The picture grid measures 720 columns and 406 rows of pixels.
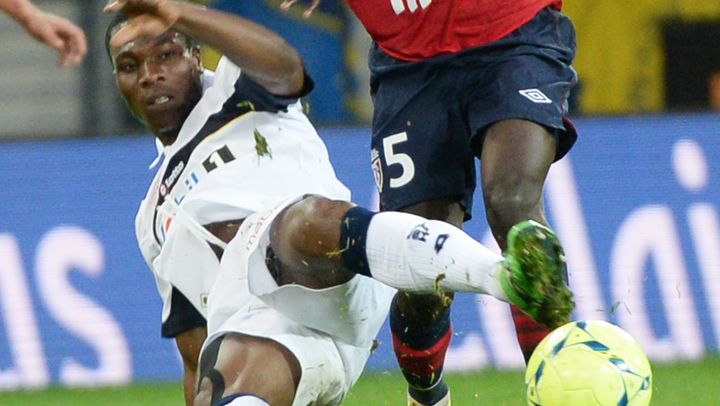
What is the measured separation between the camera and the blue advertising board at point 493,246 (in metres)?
9.29

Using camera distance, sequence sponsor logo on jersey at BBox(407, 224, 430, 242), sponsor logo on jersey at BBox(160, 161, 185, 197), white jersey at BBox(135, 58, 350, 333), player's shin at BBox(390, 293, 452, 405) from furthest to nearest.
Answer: player's shin at BBox(390, 293, 452, 405) < sponsor logo on jersey at BBox(160, 161, 185, 197) < white jersey at BBox(135, 58, 350, 333) < sponsor logo on jersey at BBox(407, 224, 430, 242)

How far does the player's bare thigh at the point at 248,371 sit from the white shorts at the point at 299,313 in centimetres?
3

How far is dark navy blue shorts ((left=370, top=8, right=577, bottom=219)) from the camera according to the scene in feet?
18.7

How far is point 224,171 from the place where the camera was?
5668 mm

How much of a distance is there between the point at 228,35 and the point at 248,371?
103 centimetres

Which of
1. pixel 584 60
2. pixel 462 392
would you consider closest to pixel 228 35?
pixel 462 392

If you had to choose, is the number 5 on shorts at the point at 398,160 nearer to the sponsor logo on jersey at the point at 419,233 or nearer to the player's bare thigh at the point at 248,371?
the player's bare thigh at the point at 248,371

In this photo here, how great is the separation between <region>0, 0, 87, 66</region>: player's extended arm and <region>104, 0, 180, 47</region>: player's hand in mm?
131

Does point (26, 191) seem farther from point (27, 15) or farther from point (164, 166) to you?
point (27, 15)

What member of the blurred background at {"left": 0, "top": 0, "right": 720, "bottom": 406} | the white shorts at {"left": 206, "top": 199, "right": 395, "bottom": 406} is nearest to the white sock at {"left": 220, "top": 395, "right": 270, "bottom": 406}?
the white shorts at {"left": 206, "top": 199, "right": 395, "bottom": 406}

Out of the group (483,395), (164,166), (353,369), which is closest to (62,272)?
(483,395)

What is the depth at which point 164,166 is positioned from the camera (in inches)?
234

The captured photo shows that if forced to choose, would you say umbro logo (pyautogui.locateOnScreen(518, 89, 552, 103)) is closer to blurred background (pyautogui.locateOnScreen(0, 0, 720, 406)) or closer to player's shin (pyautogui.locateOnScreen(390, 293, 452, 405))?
player's shin (pyautogui.locateOnScreen(390, 293, 452, 405))

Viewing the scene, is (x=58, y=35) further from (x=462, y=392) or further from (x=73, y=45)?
(x=462, y=392)
